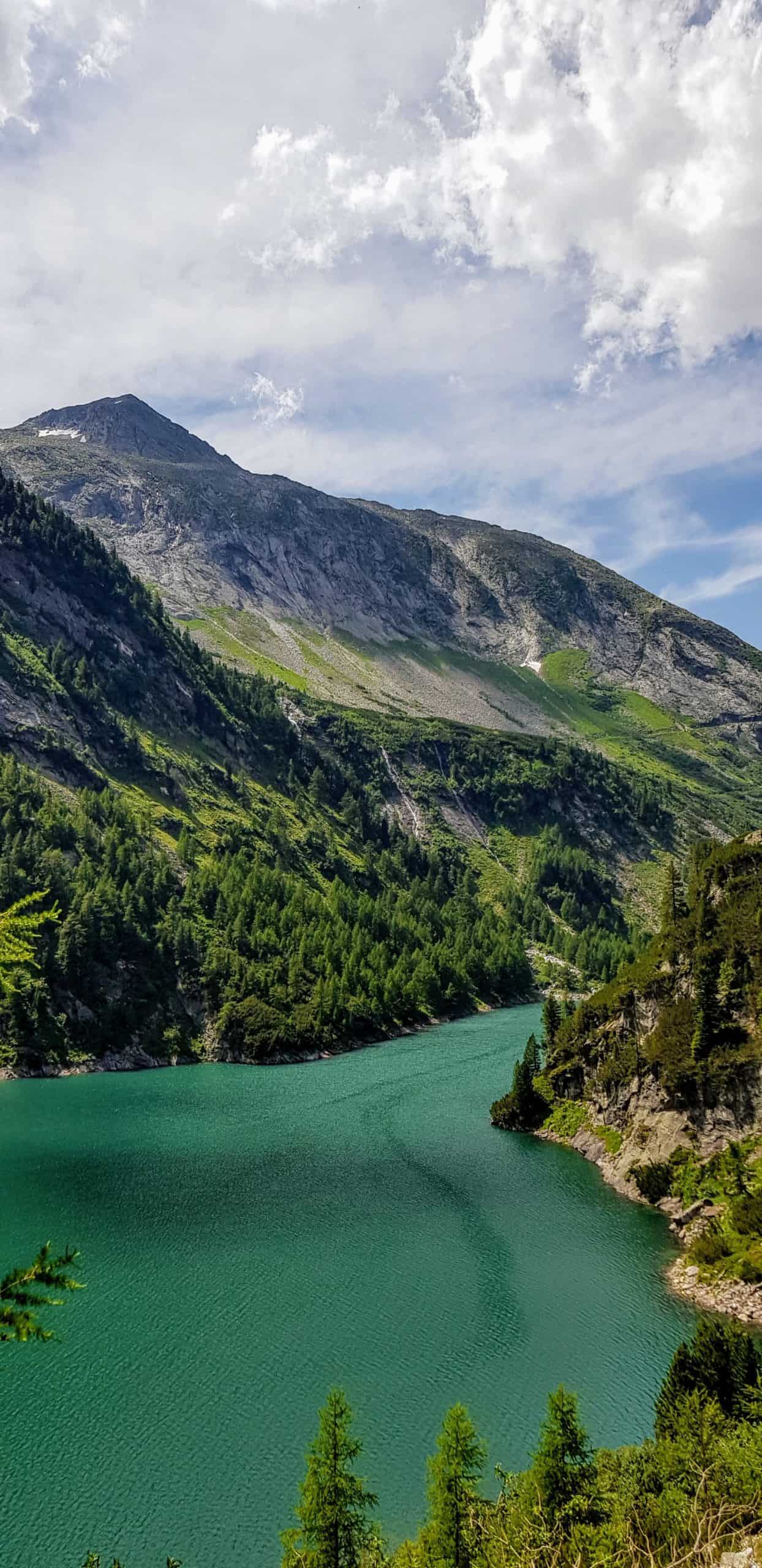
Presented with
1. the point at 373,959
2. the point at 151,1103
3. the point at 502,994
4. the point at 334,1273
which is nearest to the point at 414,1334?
the point at 334,1273

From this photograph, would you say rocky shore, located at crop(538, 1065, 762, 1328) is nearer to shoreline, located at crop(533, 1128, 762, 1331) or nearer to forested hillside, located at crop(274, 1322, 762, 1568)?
shoreline, located at crop(533, 1128, 762, 1331)

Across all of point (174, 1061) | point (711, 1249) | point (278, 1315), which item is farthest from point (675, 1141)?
point (174, 1061)

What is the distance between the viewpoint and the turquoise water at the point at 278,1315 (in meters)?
33.0

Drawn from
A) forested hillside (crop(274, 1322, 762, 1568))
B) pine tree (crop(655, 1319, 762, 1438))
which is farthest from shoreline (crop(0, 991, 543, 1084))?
pine tree (crop(655, 1319, 762, 1438))

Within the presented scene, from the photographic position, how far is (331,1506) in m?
25.4

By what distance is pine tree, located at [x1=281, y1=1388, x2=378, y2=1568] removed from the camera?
992 inches

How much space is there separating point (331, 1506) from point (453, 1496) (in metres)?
3.80

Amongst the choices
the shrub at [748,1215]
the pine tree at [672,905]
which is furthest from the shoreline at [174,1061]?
the shrub at [748,1215]

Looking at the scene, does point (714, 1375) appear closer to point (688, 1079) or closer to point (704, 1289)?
point (704, 1289)

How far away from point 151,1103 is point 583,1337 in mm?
62415

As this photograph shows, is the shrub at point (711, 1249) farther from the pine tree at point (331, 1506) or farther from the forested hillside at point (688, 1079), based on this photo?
the pine tree at point (331, 1506)

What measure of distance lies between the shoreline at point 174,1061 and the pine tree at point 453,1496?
90.9 m

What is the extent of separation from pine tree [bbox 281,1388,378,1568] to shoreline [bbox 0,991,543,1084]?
292 ft

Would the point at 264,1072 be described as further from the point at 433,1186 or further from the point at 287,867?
the point at 287,867
